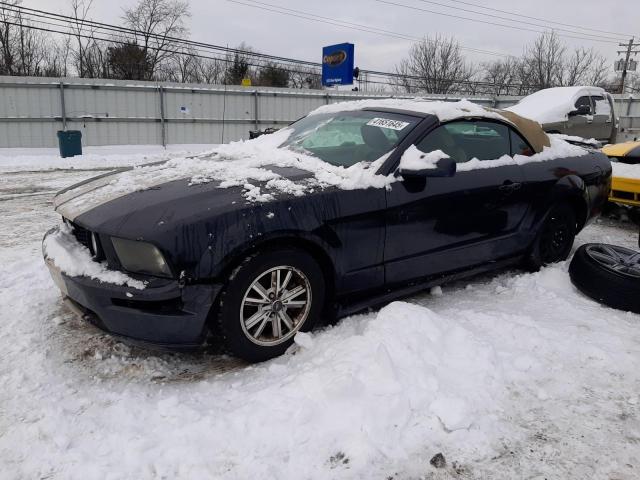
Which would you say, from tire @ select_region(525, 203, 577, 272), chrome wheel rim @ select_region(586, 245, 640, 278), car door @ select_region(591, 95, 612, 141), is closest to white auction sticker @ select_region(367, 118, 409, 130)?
tire @ select_region(525, 203, 577, 272)

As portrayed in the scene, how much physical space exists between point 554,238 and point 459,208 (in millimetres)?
1498

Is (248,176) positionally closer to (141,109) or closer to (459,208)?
(459,208)

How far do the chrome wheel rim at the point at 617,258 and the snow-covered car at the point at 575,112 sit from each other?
7.56m

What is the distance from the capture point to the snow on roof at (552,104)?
1120 cm

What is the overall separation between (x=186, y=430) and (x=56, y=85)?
1589 centimetres

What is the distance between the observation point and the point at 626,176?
600 cm

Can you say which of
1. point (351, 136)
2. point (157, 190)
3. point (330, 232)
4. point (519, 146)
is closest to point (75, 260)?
point (157, 190)

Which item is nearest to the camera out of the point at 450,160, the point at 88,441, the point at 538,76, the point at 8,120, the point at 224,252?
the point at 88,441

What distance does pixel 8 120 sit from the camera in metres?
14.8

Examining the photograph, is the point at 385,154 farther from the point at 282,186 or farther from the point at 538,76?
the point at 538,76

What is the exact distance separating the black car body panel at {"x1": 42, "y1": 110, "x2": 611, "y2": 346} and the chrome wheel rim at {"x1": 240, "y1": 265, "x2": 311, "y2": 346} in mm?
178

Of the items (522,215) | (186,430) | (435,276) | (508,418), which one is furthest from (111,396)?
(522,215)

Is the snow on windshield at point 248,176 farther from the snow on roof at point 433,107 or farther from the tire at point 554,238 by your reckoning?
the tire at point 554,238

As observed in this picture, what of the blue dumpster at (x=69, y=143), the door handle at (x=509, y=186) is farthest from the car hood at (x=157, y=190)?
the blue dumpster at (x=69, y=143)
